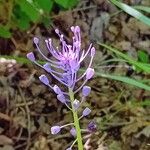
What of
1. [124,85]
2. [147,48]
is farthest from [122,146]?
[147,48]

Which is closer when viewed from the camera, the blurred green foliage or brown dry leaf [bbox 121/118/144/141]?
the blurred green foliage

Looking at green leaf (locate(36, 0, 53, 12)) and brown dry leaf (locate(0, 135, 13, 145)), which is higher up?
green leaf (locate(36, 0, 53, 12))

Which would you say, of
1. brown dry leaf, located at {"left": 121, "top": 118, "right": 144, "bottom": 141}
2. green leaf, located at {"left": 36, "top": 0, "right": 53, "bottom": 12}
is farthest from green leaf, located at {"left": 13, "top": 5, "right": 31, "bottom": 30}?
brown dry leaf, located at {"left": 121, "top": 118, "right": 144, "bottom": 141}

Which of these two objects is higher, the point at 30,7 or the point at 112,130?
the point at 30,7

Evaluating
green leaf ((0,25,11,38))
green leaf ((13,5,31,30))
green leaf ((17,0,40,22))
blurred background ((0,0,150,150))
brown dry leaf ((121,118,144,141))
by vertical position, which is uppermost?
green leaf ((17,0,40,22))

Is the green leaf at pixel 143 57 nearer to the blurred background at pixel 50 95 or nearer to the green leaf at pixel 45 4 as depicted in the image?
the blurred background at pixel 50 95

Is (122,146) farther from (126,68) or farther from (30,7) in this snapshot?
(30,7)

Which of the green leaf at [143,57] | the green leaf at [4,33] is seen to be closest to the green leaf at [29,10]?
the green leaf at [4,33]

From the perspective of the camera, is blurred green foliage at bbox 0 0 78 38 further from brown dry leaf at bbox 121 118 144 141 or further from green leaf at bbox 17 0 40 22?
brown dry leaf at bbox 121 118 144 141
